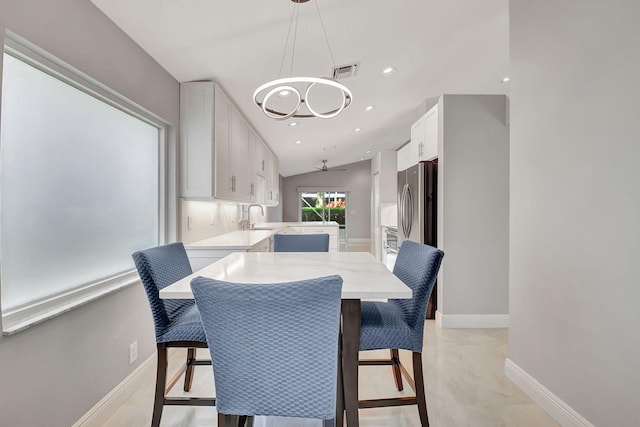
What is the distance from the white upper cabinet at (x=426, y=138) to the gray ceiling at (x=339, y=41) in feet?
1.32

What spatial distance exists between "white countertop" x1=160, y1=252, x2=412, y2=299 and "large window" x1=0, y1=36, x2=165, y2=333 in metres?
0.65

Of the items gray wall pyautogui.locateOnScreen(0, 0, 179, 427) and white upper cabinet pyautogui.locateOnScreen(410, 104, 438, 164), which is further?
white upper cabinet pyautogui.locateOnScreen(410, 104, 438, 164)

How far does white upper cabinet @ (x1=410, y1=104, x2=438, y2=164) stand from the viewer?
3376 millimetres

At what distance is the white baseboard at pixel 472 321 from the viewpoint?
3205 mm

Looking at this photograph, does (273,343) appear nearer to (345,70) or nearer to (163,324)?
(163,324)

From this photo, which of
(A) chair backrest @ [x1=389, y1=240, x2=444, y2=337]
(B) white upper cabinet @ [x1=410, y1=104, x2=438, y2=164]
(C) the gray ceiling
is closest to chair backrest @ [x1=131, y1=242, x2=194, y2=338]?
(A) chair backrest @ [x1=389, y1=240, x2=444, y2=337]

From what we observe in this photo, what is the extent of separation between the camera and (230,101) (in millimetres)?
3215

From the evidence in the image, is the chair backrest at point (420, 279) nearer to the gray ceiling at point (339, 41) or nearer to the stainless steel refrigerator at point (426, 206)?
the gray ceiling at point (339, 41)

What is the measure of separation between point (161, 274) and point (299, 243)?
1223mm

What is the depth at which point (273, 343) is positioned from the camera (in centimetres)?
100

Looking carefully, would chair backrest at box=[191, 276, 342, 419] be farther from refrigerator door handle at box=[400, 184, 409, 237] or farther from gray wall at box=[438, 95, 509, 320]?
refrigerator door handle at box=[400, 184, 409, 237]

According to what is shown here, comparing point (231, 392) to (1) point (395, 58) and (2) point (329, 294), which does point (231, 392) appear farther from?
(1) point (395, 58)

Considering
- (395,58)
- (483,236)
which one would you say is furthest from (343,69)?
(483,236)

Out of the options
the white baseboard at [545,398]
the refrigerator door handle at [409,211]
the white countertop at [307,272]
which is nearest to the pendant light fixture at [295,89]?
the white countertop at [307,272]
